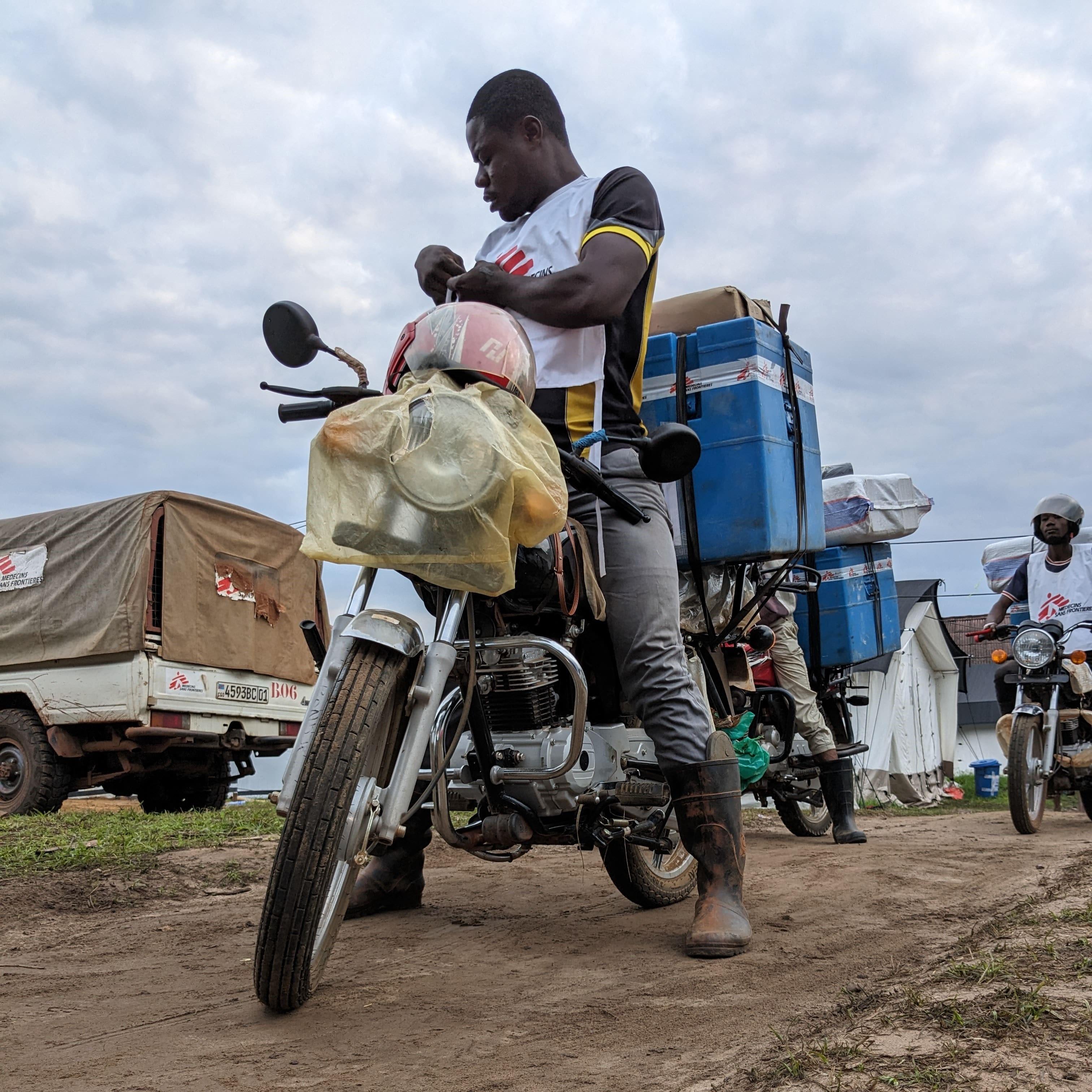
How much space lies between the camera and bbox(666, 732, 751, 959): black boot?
304 centimetres

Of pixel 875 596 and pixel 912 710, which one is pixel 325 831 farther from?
pixel 912 710

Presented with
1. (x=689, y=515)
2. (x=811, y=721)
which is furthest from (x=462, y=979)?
(x=811, y=721)

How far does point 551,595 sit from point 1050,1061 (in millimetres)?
1490

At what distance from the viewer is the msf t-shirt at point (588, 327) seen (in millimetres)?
3104

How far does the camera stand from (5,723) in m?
9.63

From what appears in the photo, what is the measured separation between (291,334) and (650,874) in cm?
216

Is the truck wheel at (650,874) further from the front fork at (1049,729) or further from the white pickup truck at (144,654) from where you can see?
the white pickup truck at (144,654)

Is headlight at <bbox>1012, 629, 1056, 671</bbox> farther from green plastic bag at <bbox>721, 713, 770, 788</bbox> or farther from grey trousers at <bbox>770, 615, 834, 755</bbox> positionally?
green plastic bag at <bbox>721, 713, 770, 788</bbox>

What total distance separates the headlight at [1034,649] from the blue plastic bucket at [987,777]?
24.6 ft

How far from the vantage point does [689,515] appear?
4.07m

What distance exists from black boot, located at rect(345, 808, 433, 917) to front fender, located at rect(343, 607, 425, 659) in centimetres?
130

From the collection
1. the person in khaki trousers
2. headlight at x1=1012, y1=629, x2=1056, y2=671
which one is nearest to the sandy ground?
the person in khaki trousers

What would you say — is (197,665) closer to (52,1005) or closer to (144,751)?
(144,751)

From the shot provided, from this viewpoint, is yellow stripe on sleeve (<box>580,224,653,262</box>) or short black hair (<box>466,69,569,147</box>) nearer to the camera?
yellow stripe on sleeve (<box>580,224,653,262</box>)
